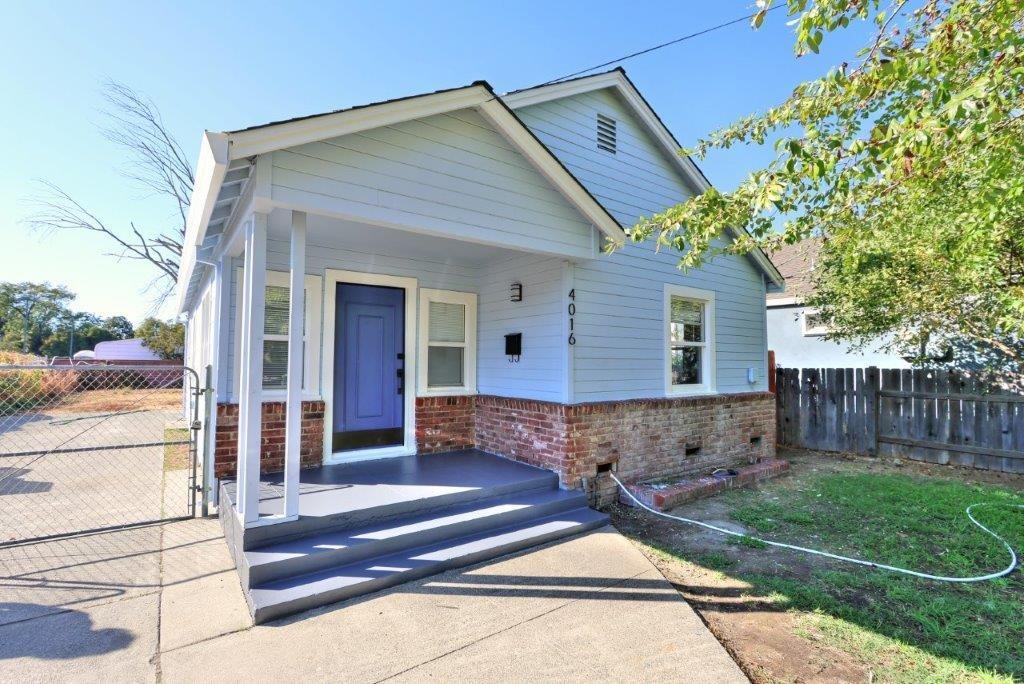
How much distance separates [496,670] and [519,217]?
12.3 feet

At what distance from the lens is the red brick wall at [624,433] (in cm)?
537

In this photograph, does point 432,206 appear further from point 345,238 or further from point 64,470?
point 64,470

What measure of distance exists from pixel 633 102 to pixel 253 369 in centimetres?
621

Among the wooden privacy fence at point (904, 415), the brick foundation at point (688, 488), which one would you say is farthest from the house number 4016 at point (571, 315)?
the wooden privacy fence at point (904, 415)

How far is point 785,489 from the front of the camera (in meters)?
6.44

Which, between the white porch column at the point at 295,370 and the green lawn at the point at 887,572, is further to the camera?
the white porch column at the point at 295,370

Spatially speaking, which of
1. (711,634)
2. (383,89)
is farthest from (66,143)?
(711,634)

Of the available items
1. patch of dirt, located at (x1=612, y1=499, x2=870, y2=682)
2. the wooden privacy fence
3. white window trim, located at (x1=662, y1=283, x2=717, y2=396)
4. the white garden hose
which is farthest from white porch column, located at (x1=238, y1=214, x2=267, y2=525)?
the wooden privacy fence

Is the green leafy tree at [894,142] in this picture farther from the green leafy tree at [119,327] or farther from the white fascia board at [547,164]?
the green leafy tree at [119,327]

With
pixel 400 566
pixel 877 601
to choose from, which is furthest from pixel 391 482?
pixel 877 601

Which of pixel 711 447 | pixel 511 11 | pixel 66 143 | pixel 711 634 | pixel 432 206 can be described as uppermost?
pixel 66 143

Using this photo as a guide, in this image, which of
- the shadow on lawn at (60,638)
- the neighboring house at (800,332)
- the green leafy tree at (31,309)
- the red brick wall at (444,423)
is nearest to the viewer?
the shadow on lawn at (60,638)

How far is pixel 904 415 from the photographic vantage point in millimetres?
8109

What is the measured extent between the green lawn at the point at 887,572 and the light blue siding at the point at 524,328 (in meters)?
2.08
